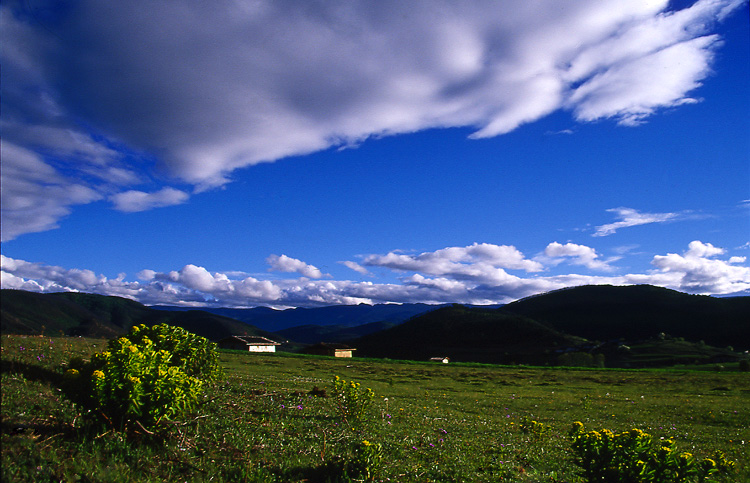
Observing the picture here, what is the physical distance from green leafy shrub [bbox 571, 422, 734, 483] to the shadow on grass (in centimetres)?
1436

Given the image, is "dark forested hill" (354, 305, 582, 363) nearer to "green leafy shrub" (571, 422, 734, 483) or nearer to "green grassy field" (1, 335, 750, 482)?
"green grassy field" (1, 335, 750, 482)

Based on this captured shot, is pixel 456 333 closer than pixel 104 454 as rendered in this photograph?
No

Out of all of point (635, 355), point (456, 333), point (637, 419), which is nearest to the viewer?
point (637, 419)

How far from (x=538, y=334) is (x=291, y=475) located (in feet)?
563

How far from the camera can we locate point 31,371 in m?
14.0

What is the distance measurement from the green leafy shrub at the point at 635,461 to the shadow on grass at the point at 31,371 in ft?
47.1

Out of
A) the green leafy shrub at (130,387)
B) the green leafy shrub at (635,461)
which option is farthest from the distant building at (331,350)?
the green leafy shrub at (635,461)

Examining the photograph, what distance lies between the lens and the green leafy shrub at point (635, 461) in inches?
239

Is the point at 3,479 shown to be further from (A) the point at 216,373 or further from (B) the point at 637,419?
(B) the point at 637,419

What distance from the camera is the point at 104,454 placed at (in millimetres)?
7520

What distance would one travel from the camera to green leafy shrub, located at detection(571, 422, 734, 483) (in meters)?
6.07

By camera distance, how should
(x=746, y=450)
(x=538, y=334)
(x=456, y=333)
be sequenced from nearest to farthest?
1. (x=746, y=450)
2. (x=538, y=334)
3. (x=456, y=333)

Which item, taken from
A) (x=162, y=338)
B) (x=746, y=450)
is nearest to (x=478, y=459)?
(x=162, y=338)

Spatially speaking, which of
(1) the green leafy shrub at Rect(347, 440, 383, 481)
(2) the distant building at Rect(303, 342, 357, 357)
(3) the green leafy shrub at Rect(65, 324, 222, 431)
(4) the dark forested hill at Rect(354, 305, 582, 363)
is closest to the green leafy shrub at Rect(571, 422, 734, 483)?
(1) the green leafy shrub at Rect(347, 440, 383, 481)
